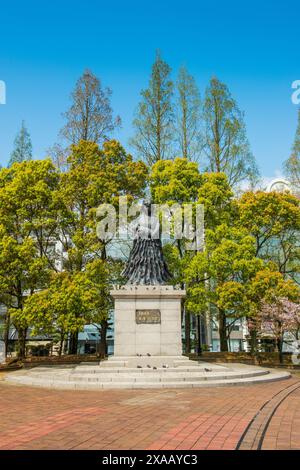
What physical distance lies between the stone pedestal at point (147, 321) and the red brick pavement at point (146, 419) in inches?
199

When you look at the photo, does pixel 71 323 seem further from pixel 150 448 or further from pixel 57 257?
pixel 150 448

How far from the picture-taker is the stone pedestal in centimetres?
1650

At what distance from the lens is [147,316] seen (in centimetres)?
1688

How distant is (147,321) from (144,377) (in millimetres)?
3822

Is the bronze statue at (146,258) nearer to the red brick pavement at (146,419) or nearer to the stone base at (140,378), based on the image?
the stone base at (140,378)

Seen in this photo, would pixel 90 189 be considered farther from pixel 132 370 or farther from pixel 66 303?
pixel 132 370

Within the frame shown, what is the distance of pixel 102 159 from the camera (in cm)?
2377

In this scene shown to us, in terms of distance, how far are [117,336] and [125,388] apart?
4496 millimetres

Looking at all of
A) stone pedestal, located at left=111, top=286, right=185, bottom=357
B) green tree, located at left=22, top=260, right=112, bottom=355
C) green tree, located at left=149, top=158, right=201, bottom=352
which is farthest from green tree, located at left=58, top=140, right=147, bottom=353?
stone pedestal, located at left=111, top=286, right=185, bottom=357

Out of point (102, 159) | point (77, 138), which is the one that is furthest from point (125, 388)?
point (77, 138)

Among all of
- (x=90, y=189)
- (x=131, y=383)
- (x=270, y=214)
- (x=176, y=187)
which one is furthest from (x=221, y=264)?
(x=131, y=383)

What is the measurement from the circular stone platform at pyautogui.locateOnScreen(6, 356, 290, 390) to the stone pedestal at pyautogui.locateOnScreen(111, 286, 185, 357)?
448 mm

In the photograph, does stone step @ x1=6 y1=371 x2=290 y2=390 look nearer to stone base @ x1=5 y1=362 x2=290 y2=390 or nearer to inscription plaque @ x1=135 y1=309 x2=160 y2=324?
stone base @ x1=5 y1=362 x2=290 y2=390

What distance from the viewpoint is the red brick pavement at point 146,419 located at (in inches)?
225
